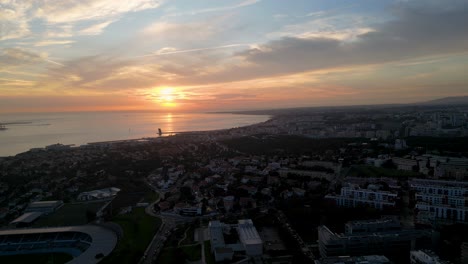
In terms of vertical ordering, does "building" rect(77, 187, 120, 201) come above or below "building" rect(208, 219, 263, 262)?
above

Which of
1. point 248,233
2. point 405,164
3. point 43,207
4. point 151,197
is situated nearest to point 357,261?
point 248,233

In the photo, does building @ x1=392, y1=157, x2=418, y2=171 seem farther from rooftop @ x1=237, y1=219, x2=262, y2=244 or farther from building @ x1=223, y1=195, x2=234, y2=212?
rooftop @ x1=237, y1=219, x2=262, y2=244

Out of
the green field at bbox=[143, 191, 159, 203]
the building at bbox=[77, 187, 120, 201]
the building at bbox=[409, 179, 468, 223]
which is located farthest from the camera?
the building at bbox=[77, 187, 120, 201]

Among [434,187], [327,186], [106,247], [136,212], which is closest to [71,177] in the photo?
[136,212]

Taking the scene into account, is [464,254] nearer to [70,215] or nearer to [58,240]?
[58,240]

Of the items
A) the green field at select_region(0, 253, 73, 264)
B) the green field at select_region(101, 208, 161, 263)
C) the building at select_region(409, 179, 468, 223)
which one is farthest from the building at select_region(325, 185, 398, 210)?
the green field at select_region(0, 253, 73, 264)

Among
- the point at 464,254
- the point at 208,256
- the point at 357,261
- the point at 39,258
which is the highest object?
the point at 357,261
